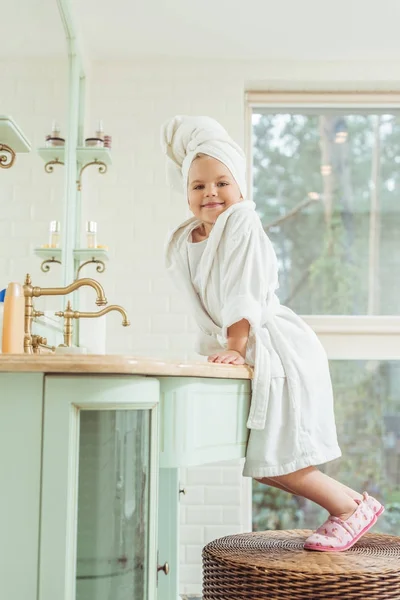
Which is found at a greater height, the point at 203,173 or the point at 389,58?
the point at 389,58

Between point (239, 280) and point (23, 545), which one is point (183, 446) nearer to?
point (23, 545)

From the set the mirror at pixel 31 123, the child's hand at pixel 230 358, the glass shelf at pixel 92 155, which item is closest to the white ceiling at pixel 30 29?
the mirror at pixel 31 123

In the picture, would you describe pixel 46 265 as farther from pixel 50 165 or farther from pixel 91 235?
pixel 91 235

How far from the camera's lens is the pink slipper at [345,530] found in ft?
5.91

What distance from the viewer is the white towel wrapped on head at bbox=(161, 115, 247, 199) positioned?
193 centimetres

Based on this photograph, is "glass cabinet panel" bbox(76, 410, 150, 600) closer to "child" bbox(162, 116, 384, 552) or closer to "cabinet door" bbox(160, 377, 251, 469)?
"cabinet door" bbox(160, 377, 251, 469)

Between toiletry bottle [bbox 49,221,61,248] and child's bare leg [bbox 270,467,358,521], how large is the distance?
125cm

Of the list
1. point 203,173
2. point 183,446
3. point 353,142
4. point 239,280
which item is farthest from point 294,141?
point 183,446

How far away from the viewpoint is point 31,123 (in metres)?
2.38

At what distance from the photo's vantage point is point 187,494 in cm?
343

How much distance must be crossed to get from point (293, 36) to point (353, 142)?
59 cm

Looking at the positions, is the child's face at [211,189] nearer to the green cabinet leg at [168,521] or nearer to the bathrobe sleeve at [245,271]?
the bathrobe sleeve at [245,271]

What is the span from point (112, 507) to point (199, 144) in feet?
3.18

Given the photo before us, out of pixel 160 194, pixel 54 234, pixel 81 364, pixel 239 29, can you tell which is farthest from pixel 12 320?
pixel 239 29
